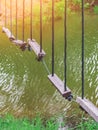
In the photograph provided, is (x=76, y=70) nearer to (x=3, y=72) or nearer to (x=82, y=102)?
(x=3, y=72)

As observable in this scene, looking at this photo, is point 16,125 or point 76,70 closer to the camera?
point 16,125

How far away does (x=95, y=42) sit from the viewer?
14.4 meters

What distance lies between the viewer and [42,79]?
10.6m

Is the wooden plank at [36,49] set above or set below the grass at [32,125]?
above

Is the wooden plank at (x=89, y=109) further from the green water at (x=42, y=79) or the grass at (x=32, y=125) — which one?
the green water at (x=42, y=79)

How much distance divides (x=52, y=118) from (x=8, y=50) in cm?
595

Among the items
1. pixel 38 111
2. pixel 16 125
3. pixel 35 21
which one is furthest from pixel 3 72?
pixel 35 21

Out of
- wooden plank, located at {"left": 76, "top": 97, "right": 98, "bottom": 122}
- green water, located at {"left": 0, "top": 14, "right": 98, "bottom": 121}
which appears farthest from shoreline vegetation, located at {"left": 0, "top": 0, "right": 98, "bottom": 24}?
wooden plank, located at {"left": 76, "top": 97, "right": 98, "bottom": 122}

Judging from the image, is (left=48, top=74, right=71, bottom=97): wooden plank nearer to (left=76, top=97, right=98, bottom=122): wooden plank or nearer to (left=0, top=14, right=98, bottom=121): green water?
(left=76, top=97, right=98, bottom=122): wooden plank

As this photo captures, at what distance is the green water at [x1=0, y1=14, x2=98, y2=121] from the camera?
869cm

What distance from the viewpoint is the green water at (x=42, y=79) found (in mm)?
8688

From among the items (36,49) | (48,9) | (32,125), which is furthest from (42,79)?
(48,9)

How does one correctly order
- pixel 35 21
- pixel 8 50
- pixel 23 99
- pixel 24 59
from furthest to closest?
pixel 35 21 < pixel 8 50 < pixel 24 59 < pixel 23 99

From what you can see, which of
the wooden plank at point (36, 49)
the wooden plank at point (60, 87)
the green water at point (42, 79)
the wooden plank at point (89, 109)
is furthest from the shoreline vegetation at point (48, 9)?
the wooden plank at point (89, 109)
